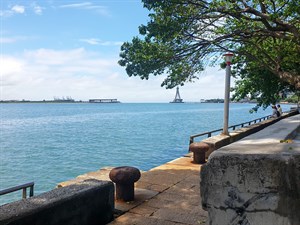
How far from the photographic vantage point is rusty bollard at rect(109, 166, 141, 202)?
591 cm

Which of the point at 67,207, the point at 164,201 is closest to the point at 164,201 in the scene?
the point at 164,201

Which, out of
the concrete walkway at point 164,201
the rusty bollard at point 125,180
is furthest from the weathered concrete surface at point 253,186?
the rusty bollard at point 125,180

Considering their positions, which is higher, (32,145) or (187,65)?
(187,65)

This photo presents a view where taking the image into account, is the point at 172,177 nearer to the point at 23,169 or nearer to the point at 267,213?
the point at 267,213

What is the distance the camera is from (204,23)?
1189 centimetres

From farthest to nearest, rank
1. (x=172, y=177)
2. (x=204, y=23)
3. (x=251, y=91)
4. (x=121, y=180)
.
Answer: (x=251, y=91) → (x=204, y=23) → (x=172, y=177) → (x=121, y=180)

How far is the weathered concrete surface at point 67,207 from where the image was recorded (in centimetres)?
368

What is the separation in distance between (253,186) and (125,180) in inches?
132

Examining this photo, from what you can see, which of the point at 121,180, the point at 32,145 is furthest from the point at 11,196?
the point at 32,145

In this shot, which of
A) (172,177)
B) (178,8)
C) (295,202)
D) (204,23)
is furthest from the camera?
(204,23)

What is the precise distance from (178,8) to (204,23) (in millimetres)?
1637

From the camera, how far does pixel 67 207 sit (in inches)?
168

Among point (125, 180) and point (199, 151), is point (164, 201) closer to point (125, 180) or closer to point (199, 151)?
point (125, 180)

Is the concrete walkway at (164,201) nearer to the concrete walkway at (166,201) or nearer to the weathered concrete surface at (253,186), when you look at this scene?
the concrete walkway at (166,201)
